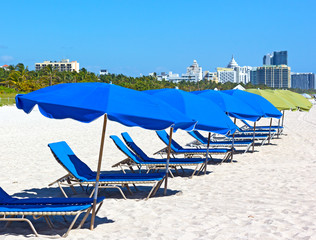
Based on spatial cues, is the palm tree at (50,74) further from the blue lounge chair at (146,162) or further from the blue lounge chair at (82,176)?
the blue lounge chair at (82,176)

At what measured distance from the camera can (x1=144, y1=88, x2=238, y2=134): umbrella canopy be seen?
795 centimetres

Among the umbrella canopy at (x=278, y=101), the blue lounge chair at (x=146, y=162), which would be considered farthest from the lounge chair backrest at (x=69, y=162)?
the umbrella canopy at (x=278, y=101)

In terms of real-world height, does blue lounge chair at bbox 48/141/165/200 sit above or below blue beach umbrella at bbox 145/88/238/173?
below

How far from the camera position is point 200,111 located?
8234 millimetres

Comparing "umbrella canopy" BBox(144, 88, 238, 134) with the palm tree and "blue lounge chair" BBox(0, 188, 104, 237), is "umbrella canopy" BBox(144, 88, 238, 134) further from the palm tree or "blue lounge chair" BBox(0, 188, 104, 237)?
the palm tree

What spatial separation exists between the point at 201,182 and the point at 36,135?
1002cm

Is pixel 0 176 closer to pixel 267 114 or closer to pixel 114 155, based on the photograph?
pixel 114 155

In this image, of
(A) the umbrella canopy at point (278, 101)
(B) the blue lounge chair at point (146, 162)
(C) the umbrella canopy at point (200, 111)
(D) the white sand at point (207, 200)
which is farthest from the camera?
(A) the umbrella canopy at point (278, 101)

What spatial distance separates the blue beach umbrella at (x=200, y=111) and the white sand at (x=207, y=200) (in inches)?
44.0

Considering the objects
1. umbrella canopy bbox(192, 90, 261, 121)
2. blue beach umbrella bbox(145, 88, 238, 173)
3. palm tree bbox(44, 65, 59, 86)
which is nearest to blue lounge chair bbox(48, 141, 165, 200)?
blue beach umbrella bbox(145, 88, 238, 173)

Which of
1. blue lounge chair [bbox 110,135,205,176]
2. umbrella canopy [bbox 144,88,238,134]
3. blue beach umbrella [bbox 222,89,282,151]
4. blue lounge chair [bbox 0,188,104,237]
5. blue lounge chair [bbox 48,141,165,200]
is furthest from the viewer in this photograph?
blue beach umbrella [bbox 222,89,282,151]

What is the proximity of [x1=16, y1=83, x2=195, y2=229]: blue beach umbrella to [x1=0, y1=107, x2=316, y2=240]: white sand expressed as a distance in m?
0.82

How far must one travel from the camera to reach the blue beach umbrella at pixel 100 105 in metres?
5.32

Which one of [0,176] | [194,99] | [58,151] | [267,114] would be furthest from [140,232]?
[267,114]
